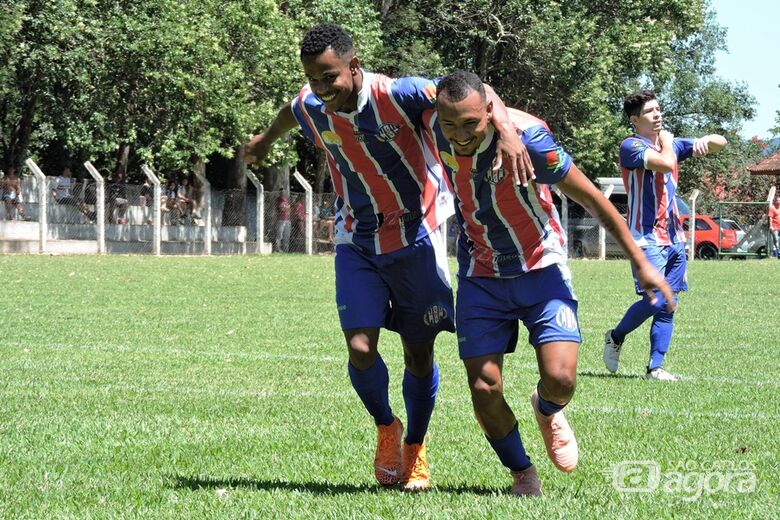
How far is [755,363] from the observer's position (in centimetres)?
1034

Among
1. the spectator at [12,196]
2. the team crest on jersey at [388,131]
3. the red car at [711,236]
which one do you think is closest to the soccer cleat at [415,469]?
the team crest on jersey at [388,131]

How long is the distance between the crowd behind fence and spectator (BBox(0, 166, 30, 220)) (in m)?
0.04

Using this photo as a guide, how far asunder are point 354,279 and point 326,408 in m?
2.16

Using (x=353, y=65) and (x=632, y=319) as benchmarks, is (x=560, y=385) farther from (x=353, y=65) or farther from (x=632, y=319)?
(x=632, y=319)

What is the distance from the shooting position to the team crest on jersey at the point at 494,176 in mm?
5184

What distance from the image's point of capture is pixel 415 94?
5527mm

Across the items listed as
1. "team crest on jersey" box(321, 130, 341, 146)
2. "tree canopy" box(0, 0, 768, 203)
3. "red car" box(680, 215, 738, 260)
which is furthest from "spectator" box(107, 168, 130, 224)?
"team crest on jersey" box(321, 130, 341, 146)

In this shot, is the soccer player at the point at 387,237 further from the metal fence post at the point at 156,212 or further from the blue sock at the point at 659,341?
the metal fence post at the point at 156,212

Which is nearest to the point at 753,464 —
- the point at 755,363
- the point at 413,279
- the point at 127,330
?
the point at 413,279

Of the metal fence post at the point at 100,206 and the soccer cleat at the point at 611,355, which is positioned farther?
the metal fence post at the point at 100,206

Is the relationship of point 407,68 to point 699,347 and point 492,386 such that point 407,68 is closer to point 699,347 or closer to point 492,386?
point 699,347

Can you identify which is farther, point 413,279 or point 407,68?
point 407,68

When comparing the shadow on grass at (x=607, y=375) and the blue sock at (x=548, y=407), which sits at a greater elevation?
the blue sock at (x=548, y=407)

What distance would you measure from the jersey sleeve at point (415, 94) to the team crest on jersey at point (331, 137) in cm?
36
